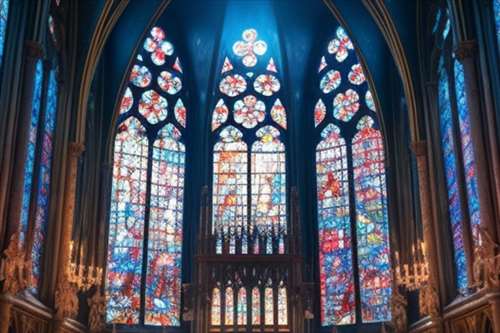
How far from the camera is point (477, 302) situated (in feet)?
55.7

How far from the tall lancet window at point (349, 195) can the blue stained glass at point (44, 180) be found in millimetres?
10528

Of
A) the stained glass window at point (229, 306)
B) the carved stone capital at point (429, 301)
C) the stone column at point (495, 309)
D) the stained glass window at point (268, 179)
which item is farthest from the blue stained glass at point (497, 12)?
the stained glass window at point (229, 306)

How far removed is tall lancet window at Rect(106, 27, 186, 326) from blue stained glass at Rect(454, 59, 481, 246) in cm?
1154

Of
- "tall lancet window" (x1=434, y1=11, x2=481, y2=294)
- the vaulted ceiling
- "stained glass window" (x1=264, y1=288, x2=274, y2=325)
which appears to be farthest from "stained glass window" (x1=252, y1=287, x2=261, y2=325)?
the vaulted ceiling

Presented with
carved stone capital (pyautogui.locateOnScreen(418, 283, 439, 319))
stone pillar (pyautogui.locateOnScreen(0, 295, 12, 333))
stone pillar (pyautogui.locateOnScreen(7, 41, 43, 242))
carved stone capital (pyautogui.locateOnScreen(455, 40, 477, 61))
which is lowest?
stone pillar (pyautogui.locateOnScreen(0, 295, 12, 333))

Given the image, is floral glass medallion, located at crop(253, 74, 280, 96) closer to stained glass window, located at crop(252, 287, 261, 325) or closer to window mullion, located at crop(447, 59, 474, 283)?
stained glass window, located at crop(252, 287, 261, 325)

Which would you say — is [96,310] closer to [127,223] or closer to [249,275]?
[127,223]

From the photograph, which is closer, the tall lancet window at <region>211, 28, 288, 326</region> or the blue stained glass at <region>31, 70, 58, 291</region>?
the blue stained glass at <region>31, 70, 58, 291</region>

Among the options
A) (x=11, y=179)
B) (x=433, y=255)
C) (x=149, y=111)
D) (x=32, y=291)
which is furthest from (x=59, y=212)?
(x=433, y=255)

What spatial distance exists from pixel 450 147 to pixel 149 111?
1248 cm

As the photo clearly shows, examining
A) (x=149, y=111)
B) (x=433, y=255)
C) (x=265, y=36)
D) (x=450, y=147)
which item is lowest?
(x=433, y=255)

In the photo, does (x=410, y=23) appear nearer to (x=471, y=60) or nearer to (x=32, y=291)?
(x=471, y=60)

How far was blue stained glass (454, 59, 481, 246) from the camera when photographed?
1809 cm

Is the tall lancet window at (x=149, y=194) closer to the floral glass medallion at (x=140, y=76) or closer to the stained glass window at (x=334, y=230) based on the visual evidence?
the floral glass medallion at (x=140, y=76)
